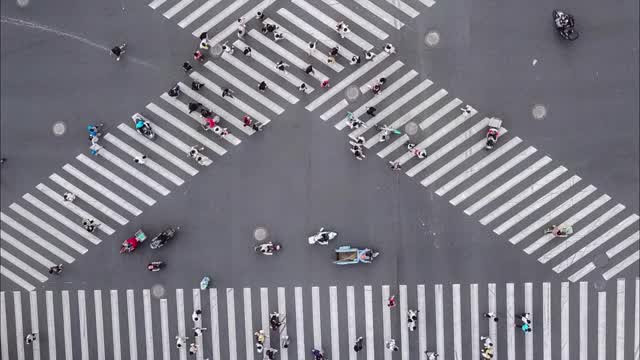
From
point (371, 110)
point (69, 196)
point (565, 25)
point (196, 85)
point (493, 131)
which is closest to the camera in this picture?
point (565, 25)

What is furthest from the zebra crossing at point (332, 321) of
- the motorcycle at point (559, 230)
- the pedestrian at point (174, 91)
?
the pedestrian at point (174, 91)

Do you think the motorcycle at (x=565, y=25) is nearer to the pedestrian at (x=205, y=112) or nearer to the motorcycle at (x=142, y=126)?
the pedestrian at (x=205, y=112)

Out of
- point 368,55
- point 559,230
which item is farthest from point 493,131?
point 368,55

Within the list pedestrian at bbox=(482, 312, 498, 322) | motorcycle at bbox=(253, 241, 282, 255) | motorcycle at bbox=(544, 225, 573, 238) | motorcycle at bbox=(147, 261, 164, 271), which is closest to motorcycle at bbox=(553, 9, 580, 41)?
motorcycle at bbox=(544, 225, 573, 238)

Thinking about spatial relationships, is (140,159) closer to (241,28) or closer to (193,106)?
(193,106)

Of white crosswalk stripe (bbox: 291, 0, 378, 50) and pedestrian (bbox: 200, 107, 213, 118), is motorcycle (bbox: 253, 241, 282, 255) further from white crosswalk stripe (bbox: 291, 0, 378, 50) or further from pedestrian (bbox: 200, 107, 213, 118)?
white crosswalk stripe (bbox: 291, 0, 378, 50)

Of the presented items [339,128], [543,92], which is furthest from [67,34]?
[543,92]

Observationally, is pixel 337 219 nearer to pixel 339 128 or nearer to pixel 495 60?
pixel 339 128
